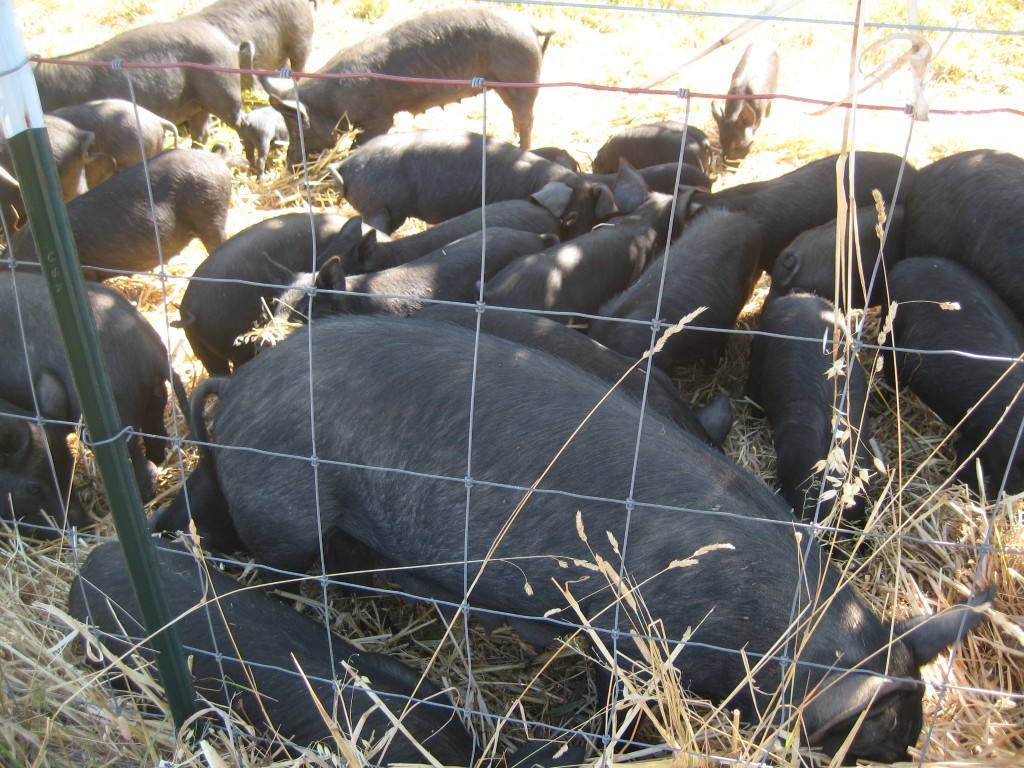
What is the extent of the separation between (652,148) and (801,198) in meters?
1.52

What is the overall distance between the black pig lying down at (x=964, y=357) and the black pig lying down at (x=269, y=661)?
2.32 meters

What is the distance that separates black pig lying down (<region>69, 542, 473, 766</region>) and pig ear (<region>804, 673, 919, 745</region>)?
938mm

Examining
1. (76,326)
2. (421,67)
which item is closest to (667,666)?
(76,326)

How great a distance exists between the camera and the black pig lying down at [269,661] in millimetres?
2525

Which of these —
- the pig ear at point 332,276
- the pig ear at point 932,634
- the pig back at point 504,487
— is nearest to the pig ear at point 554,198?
the pig ear at point 332,276

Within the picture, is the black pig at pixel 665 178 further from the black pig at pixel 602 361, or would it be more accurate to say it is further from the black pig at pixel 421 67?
the black pig at pixel 602 361

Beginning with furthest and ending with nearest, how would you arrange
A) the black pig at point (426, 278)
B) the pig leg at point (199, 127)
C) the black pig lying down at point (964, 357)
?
1. the pig leg at point (199, 127)
2. the black pig at point (426, 278)
3. the black pig lying down at point (964, 357)

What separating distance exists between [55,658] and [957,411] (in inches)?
136

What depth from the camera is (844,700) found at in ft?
7.28

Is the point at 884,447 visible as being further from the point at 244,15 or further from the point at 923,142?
the point at 244,15

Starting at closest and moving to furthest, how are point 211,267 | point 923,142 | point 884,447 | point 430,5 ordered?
point 884,447
point 211,267
point 923,142
point 430,5

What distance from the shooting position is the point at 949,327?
397 cm

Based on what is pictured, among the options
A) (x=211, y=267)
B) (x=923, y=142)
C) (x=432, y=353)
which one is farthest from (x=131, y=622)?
(x=923, y=142)

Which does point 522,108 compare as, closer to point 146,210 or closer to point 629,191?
point 629,191
